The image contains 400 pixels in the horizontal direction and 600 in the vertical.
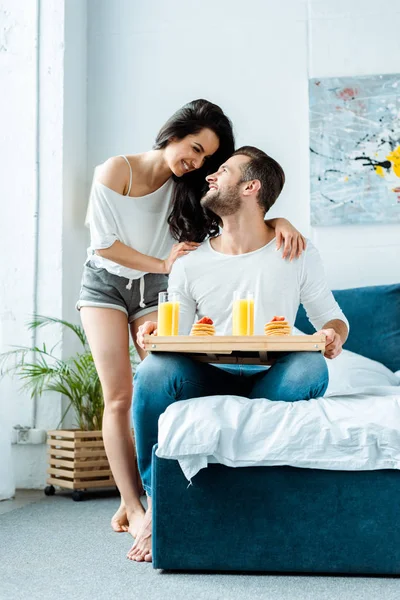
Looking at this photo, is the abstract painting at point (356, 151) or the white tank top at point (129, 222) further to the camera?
the abstract painting at point (356, 151)

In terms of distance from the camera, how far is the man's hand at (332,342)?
196 cm

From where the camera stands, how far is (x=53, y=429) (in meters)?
3.63

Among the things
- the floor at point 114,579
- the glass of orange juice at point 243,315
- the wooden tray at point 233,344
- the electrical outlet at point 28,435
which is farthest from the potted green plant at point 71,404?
the wooden tray at point 233,344

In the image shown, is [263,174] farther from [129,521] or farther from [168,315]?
[129,521]

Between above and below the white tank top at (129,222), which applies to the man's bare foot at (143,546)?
below

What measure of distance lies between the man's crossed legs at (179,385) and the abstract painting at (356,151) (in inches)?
74.2

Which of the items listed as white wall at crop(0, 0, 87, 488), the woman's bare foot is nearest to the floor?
the woman's bare foot

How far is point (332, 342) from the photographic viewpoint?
1.98m

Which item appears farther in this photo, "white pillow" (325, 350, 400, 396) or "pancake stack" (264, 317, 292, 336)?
"white pillow" (325, 350, 400, 396)

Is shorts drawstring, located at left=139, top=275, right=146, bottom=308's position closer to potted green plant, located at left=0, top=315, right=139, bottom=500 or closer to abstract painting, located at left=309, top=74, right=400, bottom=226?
potted green plant, located at left=0, top=315, right=139, bottom=500

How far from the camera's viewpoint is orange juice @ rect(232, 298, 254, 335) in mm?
2047

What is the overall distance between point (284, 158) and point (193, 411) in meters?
2.28

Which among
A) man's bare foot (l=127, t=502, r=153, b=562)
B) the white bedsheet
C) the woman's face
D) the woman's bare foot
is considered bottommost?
the woman's bare foot

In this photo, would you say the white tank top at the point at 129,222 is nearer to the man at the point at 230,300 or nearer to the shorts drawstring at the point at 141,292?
the shorts drawstring at the point at 141,292
